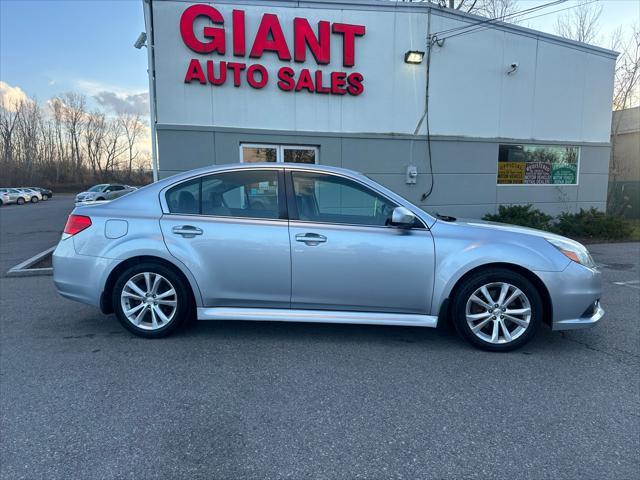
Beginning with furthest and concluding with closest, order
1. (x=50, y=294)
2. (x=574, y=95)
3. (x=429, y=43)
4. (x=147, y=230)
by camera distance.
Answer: (x=574, y=95) → (x=429, y=43) → (x=50, y=294) → (x=147, y=230)

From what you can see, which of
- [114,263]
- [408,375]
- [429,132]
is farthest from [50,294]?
[429,132]

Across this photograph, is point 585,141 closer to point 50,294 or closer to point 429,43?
point 429,43

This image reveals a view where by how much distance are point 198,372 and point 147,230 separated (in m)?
1.42

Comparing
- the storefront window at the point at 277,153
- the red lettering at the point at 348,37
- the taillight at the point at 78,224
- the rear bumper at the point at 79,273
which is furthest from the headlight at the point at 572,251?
the red lettering at the point at 348,37

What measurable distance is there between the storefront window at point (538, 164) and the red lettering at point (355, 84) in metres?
4.24

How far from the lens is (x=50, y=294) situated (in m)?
5.79

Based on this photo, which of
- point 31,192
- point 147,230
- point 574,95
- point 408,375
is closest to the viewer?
point 408,375

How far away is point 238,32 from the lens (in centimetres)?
867

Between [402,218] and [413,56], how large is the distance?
291 inches

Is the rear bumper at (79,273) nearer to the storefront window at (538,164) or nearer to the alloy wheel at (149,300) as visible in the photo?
the alloy wheel at (149,300)

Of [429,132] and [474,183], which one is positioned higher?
[429,132]

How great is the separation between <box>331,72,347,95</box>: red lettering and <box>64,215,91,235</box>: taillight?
6.79 meters

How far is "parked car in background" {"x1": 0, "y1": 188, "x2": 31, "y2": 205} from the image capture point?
41938mm

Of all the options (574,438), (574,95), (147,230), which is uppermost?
(574,95)
